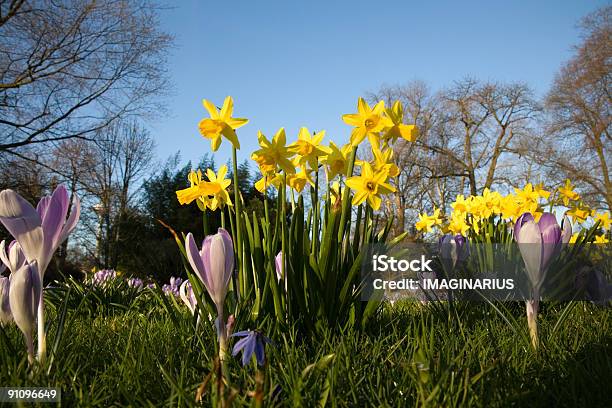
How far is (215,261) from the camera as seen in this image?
1153 mm

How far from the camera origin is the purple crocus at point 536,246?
137 cm

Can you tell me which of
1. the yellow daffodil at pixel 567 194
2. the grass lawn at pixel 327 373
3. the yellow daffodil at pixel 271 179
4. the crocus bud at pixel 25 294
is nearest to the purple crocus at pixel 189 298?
the grass lawn at pixel 327 373

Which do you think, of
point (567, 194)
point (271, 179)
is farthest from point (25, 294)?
point (567, 194)

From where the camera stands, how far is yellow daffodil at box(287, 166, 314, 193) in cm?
170

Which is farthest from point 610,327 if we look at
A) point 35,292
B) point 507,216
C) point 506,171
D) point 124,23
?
point 506,171

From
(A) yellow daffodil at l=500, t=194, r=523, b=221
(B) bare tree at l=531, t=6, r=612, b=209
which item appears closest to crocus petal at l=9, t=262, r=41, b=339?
(A) yellow daffodil at l=500, t=194, r=523, b=221

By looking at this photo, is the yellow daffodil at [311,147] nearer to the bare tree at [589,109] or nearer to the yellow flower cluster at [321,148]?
the yellow flower cluster at [321,148]

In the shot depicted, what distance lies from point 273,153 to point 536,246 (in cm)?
86

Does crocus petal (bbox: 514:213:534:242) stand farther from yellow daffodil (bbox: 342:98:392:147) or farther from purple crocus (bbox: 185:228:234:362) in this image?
purple crocus (bbox: 185:228:234:362)

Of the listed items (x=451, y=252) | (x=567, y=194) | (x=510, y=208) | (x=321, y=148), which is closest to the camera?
(x=321, y=148)

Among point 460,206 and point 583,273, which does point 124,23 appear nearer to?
point 460,206

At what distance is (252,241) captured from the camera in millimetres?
1643

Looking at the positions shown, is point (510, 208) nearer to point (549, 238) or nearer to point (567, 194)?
point (567, 194)

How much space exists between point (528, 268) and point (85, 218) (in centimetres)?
1913
